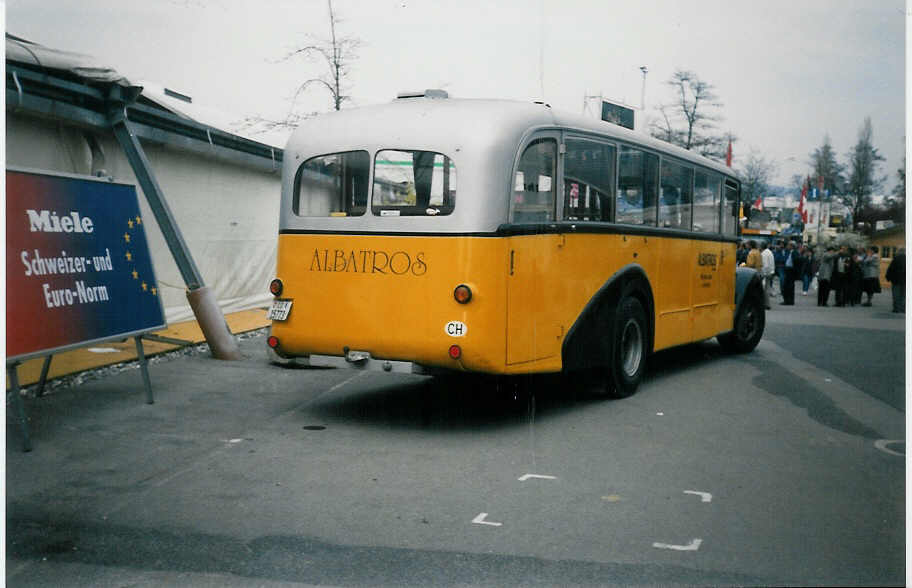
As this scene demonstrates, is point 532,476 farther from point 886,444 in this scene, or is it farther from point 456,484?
point 886,444

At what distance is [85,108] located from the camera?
9.90 metres

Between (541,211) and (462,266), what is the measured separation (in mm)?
906

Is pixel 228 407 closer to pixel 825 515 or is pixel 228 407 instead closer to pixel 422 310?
pixel 422 310

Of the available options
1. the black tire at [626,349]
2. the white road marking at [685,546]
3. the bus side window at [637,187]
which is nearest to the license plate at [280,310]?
the black tire at [626,349]

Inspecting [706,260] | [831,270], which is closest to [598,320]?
[706,260]

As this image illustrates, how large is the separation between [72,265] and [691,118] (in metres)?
4.63

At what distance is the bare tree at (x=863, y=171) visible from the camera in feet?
13.9

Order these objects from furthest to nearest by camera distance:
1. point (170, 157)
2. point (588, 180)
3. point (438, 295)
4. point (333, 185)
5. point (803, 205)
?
1. point (170, 157)
2. point (588, 180)
3. point (333, 185)
4. point (438, 295)
5. point (803, 205)

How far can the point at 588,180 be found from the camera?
7617 mm

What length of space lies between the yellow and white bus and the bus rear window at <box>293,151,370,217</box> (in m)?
0.01

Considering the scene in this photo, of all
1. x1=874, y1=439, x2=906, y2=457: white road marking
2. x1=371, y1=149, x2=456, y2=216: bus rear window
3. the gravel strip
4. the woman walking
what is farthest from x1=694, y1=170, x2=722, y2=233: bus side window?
the gravel strip

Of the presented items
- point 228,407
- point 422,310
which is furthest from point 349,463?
point 228,407

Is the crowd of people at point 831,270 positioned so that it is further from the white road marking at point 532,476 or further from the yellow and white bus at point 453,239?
the white road marking at point 532,476

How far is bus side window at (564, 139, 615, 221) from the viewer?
733 centimetres
